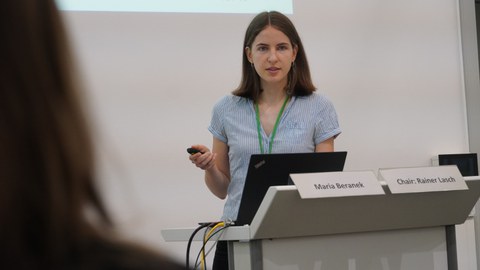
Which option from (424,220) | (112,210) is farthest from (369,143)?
(112,210)

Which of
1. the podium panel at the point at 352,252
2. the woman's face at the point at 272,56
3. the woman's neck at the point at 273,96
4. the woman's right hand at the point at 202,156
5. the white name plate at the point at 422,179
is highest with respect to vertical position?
the woman's face at the point at 272,56

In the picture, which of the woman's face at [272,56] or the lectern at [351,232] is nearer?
the lectern at [351,232]

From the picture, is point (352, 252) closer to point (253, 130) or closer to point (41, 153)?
point (253, 130)

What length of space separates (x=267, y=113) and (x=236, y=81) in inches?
46.8

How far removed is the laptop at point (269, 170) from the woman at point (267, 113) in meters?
0.38

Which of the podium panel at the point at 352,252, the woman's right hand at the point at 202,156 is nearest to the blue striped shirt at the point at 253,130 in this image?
the woman's right hand at the point at 202,156

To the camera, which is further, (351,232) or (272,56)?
(272,56)

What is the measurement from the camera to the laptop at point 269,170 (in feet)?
5.86

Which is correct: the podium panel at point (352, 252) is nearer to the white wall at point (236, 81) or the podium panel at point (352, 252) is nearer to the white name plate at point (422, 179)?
the white name plate at point (422, 179)

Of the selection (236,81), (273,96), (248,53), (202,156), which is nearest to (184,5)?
(236,81)

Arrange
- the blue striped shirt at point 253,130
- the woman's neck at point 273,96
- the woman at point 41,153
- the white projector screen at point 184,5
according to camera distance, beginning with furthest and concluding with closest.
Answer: the white projector screen at point 184,5
the woman's neck at point 273,96
the blue striped shirt at point 253,130
the woman at point 41,153

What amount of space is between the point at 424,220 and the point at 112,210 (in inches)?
59.7

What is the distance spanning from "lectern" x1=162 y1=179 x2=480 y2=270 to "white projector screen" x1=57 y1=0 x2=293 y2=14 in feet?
5.82

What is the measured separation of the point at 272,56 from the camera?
231 centimetres
